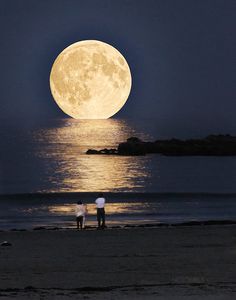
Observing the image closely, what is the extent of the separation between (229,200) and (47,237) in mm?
22951

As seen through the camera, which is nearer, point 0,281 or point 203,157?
point 0,281

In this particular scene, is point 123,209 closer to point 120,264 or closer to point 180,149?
point 120,264

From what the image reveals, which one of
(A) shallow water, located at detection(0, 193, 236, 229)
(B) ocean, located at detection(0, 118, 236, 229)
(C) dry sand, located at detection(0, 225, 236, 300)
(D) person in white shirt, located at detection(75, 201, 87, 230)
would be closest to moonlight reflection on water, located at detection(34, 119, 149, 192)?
(B) ocean, located at detection(0, 118, 236, 229)

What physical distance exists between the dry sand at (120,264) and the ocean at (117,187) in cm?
752

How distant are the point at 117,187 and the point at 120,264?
34610 mm

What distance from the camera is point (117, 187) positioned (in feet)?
174

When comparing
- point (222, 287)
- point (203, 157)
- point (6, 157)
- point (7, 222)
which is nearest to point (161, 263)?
point (222, 287)

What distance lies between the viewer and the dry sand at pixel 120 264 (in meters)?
15.0

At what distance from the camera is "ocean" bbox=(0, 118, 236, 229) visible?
35.1 meters

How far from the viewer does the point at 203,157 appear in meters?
83.1

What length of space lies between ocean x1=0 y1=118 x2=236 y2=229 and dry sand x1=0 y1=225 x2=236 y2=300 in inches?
296

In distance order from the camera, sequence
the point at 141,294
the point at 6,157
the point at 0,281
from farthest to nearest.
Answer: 1. the point at 6,157
2. the point at 0,281
3. the point at 141,294

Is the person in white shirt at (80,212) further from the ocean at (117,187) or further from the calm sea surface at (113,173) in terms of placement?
the calm sea surface at (113,173)

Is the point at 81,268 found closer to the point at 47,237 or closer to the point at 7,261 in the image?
the point at 7,261
